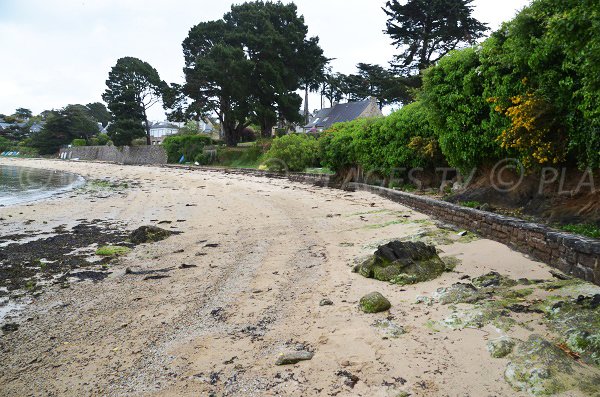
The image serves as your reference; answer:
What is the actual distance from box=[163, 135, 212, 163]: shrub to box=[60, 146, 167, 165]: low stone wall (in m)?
2.74

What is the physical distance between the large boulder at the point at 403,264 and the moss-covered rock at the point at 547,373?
5.64 ft

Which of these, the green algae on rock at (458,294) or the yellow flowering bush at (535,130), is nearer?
the green algae on rock at (458,294)

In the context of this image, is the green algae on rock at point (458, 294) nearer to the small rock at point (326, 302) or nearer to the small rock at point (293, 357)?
the small rock at point (326, 302)

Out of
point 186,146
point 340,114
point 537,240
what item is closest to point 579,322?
point 537,240

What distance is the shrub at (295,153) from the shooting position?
1998 centimetres

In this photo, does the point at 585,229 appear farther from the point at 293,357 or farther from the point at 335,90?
the point at 335,90

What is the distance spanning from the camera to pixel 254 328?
3650mm

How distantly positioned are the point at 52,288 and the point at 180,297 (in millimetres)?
1935

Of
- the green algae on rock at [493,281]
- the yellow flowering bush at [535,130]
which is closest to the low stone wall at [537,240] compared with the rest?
the green algae on rock at [493,281]

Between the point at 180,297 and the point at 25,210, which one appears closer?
the point at 180,297

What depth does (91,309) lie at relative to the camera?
14.1 feet

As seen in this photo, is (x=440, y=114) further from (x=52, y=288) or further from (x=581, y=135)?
(x=52, y=288)

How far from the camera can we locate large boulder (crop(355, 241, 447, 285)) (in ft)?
14.9

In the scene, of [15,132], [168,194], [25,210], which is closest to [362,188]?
[168,194]
